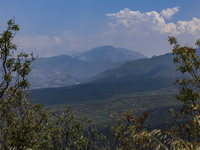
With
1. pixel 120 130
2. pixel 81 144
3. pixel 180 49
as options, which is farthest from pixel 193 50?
pixel 81 144

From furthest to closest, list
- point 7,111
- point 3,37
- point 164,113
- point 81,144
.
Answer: point 164,113, point 81,144, point 7,111, point 3,37

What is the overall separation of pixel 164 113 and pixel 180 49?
145384 millimetres

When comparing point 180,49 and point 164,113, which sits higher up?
point 180,49

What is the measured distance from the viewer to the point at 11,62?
437 inches

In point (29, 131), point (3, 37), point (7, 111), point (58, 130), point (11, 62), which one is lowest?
point (58, 130)

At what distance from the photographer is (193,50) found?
13.7m

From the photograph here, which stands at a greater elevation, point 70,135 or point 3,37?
point 3,37

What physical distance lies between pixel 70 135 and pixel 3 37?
9.00m

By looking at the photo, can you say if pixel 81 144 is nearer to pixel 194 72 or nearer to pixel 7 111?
pixel 7 111

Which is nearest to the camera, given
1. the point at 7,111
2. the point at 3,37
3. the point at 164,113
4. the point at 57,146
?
the point at 3,37

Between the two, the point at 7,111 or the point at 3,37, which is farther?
the point at 7,111

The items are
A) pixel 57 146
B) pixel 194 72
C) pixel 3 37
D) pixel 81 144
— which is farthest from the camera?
pixel 57 146

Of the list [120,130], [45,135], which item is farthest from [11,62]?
[120,130]

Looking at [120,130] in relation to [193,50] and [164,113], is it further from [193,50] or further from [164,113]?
[164,113]
